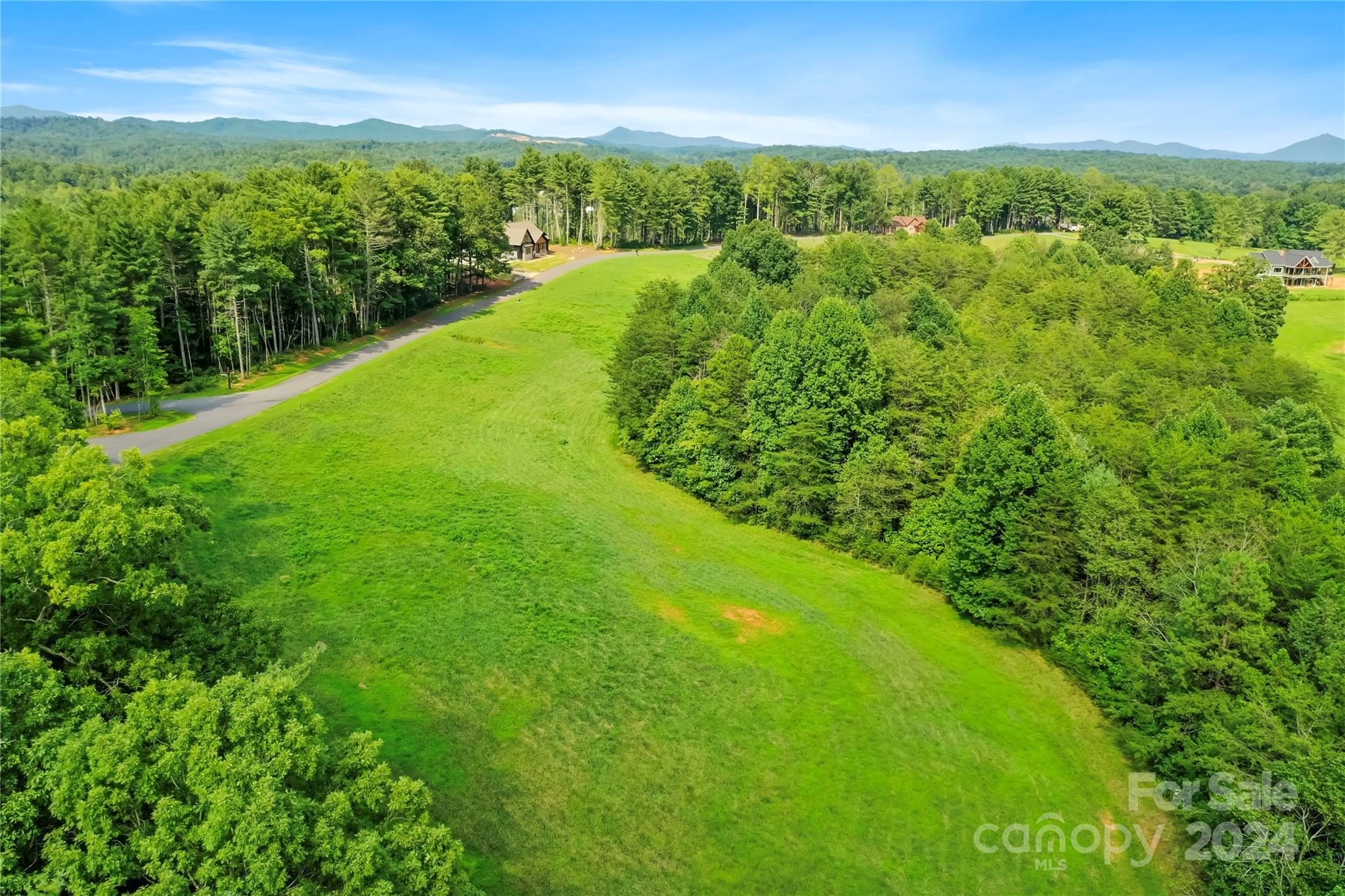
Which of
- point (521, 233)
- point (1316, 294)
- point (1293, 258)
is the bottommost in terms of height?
point (1316, 294)

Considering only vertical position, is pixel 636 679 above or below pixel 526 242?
below

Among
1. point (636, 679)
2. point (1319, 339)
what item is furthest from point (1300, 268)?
point (636, 679)

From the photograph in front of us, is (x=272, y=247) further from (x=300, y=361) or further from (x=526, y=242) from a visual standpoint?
(x=526, y=242)

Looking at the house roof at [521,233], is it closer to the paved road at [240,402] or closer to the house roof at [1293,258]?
the paved road at [240,402]

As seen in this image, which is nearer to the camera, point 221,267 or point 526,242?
point 221,267

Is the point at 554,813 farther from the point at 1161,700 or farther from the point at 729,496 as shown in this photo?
the point at 729,496

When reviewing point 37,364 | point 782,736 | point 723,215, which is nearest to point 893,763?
point 782,736

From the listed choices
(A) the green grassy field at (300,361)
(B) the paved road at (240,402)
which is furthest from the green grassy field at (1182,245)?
(B) the paved road at (240,402)
